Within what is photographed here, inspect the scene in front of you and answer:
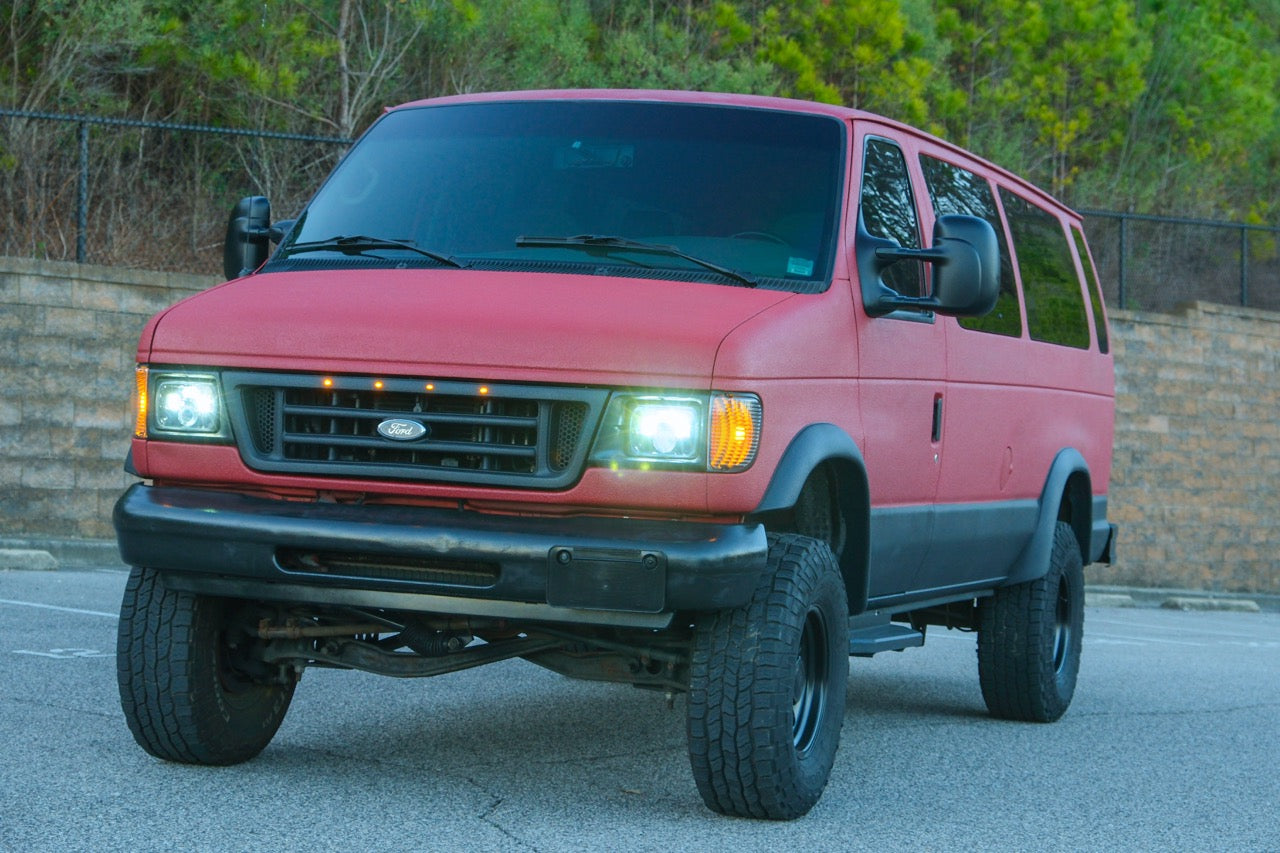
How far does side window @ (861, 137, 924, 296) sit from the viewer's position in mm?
6336

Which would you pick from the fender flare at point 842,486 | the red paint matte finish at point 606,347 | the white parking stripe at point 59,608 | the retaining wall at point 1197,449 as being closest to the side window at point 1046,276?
the red paint matte finish at point 606,347

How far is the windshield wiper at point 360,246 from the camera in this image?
18.9ft

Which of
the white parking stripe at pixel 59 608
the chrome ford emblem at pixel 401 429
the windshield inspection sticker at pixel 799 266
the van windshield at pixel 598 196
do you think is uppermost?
the van windshield at pixel 598 196

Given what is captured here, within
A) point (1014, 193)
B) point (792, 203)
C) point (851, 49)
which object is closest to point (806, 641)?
point (792, 203)

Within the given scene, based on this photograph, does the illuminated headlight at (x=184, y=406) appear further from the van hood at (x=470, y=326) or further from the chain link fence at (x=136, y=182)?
the chain link fence at (x=136, y=182)

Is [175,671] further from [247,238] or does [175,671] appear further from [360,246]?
[247,238]

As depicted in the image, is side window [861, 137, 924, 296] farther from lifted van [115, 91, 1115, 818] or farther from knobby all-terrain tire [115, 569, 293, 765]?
knobby all-terrain tire [115, 569, 293, 765]

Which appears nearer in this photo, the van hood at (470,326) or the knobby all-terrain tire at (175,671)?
the van hood at (470,326)

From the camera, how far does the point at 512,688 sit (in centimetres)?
817

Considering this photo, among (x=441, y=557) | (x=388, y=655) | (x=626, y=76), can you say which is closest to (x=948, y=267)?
(x=441, y=557)

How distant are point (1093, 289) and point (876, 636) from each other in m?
3.57

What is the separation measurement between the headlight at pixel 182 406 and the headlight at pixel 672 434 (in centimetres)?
118

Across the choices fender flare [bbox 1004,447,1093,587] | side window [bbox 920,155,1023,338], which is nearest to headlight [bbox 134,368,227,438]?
side window [bbox 920,155,1023,338]

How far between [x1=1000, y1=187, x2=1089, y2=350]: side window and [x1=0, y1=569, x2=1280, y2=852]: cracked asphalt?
5.90 feet
